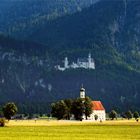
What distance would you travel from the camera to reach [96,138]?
108562 millimetres

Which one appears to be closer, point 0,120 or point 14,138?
point 14,138

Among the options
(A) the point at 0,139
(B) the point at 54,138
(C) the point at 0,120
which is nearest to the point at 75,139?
(B) the point at 54,138

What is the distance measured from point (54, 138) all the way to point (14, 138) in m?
6.58

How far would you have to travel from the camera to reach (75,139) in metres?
105

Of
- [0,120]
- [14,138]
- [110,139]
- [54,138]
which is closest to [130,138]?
[110,139]

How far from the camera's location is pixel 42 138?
351 feet

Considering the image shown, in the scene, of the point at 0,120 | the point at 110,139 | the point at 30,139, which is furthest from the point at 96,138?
the point at 0,120

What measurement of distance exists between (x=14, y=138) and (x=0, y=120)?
212 ft

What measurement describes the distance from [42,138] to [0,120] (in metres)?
64.1

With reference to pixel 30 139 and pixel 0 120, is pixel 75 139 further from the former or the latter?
pixel 0 120

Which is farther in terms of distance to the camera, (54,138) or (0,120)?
(0,120)

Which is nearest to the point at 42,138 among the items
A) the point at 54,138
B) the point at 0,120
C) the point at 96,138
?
the point at 54,138

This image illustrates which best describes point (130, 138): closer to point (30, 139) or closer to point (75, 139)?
point (75, 139)

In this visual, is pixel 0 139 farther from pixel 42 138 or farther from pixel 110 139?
pixel 110 139
